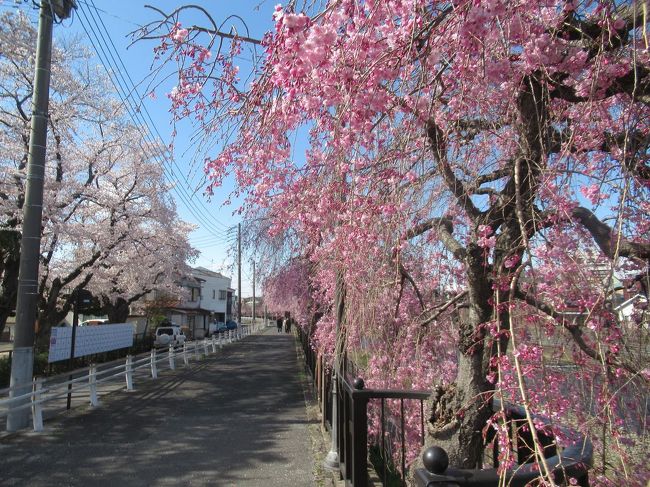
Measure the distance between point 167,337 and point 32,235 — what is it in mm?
25522

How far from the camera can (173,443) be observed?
7328mm

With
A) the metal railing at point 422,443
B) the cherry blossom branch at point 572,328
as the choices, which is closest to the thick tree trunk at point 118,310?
the metal railing at point 422,443

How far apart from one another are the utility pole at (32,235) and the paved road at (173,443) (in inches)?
36.1

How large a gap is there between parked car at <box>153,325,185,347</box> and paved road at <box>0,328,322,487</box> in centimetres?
2100

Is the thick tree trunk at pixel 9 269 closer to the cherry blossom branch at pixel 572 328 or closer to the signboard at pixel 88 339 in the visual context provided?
the signboard at pixel 88 339

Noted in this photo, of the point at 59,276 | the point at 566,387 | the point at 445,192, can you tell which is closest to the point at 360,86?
the point at 445,192

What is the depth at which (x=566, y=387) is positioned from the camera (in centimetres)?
327

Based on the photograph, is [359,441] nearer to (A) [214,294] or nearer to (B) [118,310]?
(B) [118,310]

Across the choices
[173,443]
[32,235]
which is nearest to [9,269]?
[32,235]

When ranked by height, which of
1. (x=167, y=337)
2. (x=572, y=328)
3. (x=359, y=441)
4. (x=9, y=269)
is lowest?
(x=167, y=337)

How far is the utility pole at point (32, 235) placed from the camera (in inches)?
320

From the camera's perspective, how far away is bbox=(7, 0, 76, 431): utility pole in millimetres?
8117

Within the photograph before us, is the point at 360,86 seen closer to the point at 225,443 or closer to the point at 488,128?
the point at 488,128

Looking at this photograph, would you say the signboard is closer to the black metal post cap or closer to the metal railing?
the metal railing
